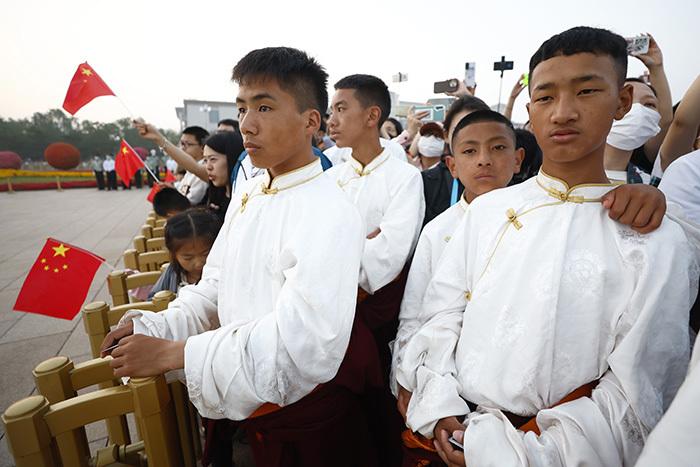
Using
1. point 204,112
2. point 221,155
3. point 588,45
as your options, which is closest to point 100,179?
point 204,112

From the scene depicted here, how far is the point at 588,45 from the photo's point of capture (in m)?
1.01

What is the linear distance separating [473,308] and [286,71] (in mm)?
1021

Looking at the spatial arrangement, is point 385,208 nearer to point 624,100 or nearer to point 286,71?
point 286,71

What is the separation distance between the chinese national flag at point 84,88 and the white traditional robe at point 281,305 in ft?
11.6

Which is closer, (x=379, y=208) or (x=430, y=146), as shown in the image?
(x=379, y=208)

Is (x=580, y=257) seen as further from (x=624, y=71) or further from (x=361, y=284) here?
(x=361, y=284)

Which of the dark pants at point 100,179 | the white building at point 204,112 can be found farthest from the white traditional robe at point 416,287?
the white building at point 204,112

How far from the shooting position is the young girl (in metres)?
2.17

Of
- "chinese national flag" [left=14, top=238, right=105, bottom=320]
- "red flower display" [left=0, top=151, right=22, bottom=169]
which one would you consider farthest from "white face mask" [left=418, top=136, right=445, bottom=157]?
"red flower display" [left=0, top=151, right=22, bottom=169]

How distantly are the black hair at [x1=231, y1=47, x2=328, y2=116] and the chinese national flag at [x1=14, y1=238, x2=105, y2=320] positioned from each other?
4.77 ft

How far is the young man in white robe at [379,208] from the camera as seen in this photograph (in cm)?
202

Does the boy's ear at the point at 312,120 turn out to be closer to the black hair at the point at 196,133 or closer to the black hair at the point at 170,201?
the black hair at the point at 170,201

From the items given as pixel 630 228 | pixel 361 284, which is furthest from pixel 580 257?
pixel 361 284

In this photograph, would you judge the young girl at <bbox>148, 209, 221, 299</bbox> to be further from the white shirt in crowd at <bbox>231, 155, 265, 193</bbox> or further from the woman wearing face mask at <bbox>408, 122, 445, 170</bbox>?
the woman wearing face mask at <bbox>408, 122, 445, 170</bbox>
